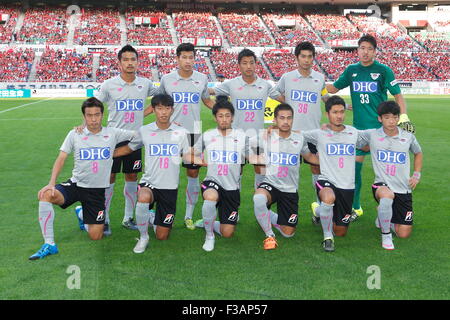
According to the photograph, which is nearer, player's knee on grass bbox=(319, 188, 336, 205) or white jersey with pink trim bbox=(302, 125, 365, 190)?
player's knee on grass bbox=(319, 188, 336, 205)

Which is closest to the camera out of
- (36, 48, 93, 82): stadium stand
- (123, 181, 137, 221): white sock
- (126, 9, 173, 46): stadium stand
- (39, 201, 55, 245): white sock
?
(39, 201, 55, 245): white sock

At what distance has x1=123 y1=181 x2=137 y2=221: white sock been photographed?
19.0 ft

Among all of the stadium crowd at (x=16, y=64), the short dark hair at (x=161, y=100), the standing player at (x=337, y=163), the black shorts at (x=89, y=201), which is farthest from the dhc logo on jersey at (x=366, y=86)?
the stadium crowd at (x=16, y=64)

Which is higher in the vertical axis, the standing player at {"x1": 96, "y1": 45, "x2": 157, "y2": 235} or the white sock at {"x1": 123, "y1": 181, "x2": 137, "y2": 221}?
the standing player at {"x1": 96, "y1": 45, "x2": 157, "y2": 235}

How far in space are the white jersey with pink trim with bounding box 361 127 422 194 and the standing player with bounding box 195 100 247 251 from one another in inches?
65.4

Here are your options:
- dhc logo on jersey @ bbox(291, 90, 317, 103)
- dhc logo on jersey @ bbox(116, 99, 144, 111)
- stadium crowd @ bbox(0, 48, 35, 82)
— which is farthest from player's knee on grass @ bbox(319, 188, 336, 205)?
stadium crowd @ bbox(0, 48, 35, 82)

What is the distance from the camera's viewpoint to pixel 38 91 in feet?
109

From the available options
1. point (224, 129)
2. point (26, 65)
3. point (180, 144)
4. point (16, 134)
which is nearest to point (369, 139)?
point (224, 129)

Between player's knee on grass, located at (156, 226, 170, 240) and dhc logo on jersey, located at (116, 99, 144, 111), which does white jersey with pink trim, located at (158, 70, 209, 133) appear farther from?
player's knee on grass, located at (156, 226, 170, 240)

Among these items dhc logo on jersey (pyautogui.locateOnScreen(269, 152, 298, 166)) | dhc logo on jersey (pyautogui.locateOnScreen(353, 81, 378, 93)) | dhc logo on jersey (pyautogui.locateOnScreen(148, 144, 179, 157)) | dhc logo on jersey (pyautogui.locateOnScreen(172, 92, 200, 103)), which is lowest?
dhc logo on jersey (pyautogui.locateOnScreen(269, 152, 298, 166))

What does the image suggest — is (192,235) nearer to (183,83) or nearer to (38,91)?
(183,83)

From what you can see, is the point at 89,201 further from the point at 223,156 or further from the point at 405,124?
the point at 405,124

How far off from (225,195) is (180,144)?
2.72ft
